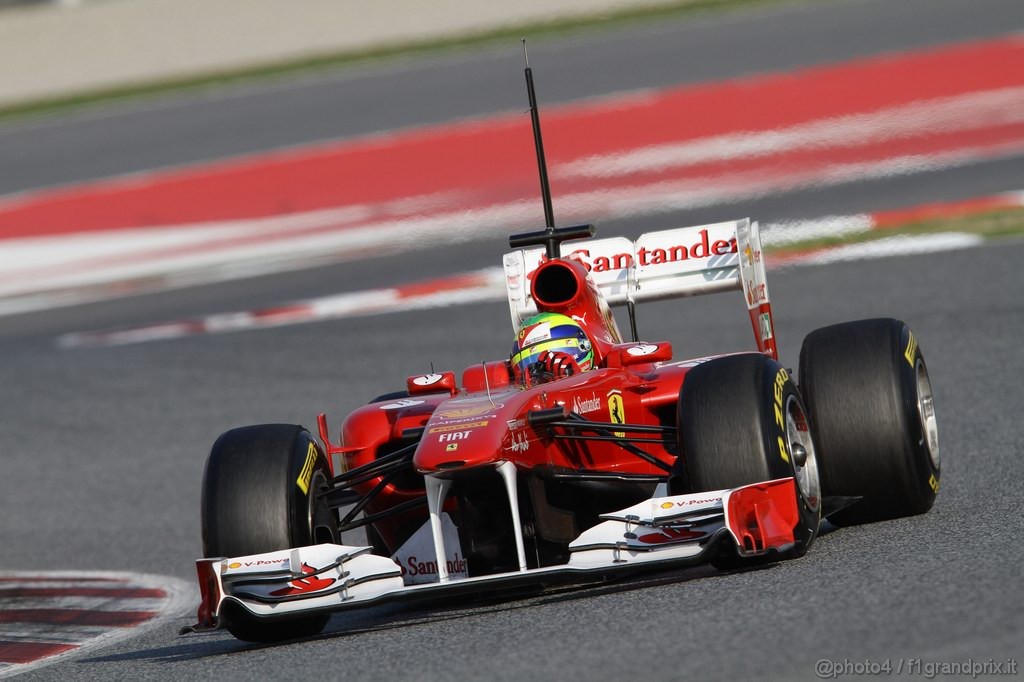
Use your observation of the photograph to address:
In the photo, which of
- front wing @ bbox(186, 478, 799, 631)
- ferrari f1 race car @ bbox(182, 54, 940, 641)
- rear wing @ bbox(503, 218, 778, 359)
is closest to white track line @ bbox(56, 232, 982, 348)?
rear wing @ bbox(503, 218, 778, 359)

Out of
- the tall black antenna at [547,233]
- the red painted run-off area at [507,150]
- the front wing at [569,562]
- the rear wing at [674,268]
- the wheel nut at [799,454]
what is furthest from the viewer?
the red painted run-off area at [507,150]

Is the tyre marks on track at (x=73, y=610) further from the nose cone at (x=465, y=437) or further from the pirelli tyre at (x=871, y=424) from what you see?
the pirelli tyre at (x=871, y=424)

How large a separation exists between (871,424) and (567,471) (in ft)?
4.59

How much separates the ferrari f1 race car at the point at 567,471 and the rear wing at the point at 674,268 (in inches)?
30.9

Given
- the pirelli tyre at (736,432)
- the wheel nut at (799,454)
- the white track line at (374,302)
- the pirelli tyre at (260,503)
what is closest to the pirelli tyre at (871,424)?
the wheel nut at (799,454)

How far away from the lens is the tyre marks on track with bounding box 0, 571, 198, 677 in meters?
7.32

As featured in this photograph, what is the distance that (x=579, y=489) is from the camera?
691 cm

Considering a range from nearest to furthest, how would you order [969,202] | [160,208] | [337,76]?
1. [969,202]
2. [160,208]
3. [337,76]

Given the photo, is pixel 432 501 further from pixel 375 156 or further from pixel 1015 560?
pixel 375 156

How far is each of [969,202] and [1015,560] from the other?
1004cm

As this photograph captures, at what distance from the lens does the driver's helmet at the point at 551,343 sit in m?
7.39

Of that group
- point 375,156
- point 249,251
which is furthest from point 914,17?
point 249,251

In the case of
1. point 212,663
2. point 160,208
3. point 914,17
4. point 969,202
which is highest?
point 914,17

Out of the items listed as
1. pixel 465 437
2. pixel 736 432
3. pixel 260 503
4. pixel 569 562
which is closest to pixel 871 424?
pixel 736 432
